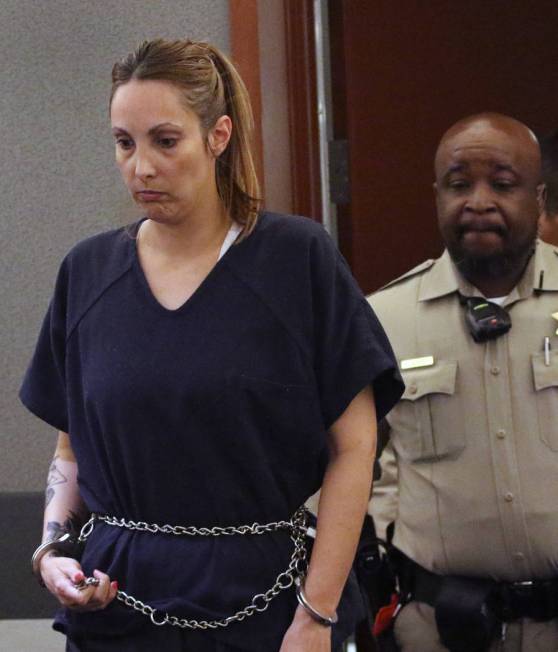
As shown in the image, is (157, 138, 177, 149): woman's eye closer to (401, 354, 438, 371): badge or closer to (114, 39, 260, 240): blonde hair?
(114, 39, 260, 240): blonde hair

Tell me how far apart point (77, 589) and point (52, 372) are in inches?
14.8

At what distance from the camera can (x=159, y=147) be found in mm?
1694

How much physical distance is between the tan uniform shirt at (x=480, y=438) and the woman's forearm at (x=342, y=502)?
719mm

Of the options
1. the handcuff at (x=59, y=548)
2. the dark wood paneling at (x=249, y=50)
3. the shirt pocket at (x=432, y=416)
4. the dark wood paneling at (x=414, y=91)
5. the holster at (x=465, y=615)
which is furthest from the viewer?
the dark wood paneling at (x=414, y=91)

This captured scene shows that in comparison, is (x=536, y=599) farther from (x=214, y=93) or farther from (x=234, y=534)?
(x=214, y=93)

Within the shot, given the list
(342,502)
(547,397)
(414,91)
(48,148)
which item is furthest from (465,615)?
(414,91)

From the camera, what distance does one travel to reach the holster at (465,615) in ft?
7.63

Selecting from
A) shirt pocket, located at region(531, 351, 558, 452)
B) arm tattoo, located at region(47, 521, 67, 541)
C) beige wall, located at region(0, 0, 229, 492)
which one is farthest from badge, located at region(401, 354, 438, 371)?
beige wall, located at region(0, 0, 229, 492)

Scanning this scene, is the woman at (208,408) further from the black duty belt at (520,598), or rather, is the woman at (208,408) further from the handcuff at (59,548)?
the black duty belt at (520,598)

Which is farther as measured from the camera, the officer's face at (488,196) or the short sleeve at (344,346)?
the officer's face at (488,196)

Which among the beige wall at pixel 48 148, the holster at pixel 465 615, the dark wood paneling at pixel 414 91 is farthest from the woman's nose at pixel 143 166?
the dark wood paneling at pixel 414 91

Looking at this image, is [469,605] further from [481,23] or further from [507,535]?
[481,23]

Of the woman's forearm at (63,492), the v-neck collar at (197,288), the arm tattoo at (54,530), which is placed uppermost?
the v-neck collar at (197,288)

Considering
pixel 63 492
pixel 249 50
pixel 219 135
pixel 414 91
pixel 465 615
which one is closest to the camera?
pixel 219 135
